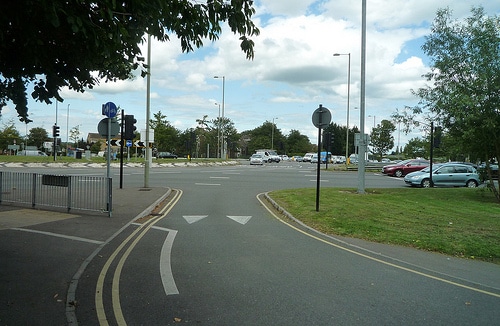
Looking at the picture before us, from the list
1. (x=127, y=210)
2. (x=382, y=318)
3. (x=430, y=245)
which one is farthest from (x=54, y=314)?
(x=127, y=210)

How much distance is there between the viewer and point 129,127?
18.6 m

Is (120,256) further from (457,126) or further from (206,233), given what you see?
(457,126)

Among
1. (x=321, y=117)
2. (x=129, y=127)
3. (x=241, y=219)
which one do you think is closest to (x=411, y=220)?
(x=321, y=117)

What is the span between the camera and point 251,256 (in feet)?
24.0

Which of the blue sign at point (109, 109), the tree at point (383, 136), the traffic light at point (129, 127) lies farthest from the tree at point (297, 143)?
the blue sign at point (109, 109)

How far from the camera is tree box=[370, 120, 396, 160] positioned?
64.8 m

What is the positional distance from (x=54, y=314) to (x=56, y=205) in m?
8.43

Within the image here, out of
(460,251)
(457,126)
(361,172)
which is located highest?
(457,126)

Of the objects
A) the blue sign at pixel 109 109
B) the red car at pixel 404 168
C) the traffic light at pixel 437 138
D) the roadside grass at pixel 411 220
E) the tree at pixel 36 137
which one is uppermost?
the tree at pixel 36 137

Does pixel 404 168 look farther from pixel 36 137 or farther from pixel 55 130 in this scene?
pixel 36 137

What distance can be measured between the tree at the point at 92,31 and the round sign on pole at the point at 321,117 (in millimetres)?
6186

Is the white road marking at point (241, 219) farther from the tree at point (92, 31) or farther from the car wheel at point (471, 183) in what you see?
the car wheel at point (471, 183)

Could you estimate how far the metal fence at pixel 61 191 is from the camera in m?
11.8

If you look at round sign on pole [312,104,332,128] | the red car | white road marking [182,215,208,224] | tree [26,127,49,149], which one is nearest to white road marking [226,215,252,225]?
white road marking [182,215,208,224]
